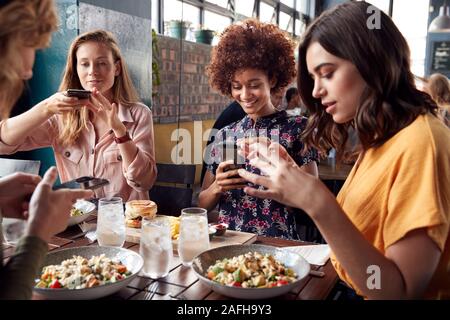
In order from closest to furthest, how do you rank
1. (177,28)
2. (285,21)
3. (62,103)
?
(62,103) → (177,28) → (285,21)

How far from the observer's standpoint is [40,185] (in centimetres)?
97

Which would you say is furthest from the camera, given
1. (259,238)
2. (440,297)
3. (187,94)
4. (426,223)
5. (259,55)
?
(187,94)

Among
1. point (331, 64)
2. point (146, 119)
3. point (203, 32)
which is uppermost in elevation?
point (203, 32)

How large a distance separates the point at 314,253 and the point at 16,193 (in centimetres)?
97

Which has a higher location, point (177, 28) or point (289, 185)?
point (177, 28)

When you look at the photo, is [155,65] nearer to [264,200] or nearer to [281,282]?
[264,200]

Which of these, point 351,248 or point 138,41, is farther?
point 138,41

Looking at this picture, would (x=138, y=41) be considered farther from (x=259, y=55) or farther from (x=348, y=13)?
(x=348, y=13)

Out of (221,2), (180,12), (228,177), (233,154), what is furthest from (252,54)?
(221,2)

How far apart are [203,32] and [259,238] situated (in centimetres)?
357

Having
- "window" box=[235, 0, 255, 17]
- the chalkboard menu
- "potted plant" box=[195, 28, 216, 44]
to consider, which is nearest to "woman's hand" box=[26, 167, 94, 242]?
"potted plant" box=[195, 28, 216, 44]

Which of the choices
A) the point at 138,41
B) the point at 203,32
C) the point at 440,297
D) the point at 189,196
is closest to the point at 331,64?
the point at 440,297

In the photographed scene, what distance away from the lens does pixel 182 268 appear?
132 centimetres

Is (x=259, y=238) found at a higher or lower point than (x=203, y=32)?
lower
